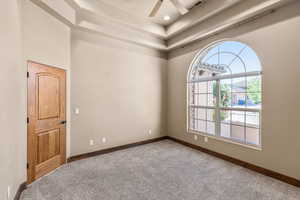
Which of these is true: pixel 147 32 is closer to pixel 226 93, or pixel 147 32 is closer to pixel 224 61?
pixel 224 61

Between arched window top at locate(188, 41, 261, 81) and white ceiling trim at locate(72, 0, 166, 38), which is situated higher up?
white ceiling trim at locate(72, 0, 166, 38)

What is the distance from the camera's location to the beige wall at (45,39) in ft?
7.73

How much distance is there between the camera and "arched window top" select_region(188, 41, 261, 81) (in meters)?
3.09

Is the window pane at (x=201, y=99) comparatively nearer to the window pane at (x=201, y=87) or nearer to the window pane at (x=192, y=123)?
the window pane at (x=201, y=87)

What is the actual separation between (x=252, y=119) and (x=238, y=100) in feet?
1.64

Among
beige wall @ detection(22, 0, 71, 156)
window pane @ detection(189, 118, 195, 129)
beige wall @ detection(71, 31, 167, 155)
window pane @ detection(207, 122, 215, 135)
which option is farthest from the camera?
window pane @ detection(189, 118, 195, 129)

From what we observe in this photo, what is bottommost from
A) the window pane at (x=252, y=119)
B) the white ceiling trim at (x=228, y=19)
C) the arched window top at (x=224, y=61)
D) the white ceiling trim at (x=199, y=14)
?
the window pane at (x=252, y=119)

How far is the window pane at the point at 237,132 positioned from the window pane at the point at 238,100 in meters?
0.51

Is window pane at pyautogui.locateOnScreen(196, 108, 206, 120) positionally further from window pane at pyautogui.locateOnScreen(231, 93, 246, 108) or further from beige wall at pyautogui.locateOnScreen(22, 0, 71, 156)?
beige wall at pyautogui.locateOnScreen(22, 0, 71, 156)

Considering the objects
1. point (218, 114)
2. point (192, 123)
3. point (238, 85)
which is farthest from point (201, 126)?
point (238, 85)

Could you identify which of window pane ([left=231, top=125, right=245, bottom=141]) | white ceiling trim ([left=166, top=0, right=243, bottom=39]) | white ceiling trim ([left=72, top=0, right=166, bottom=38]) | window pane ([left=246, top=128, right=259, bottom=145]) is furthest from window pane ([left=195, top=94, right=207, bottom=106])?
white ceiling trim ([left=72, top=0, right=166, bottom=38])

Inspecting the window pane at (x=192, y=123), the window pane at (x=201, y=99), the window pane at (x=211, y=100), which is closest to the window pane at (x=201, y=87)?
the window pane at (x=201, y=99)

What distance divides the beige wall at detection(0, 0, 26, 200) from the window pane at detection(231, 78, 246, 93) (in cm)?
405

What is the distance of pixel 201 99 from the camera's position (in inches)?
166
